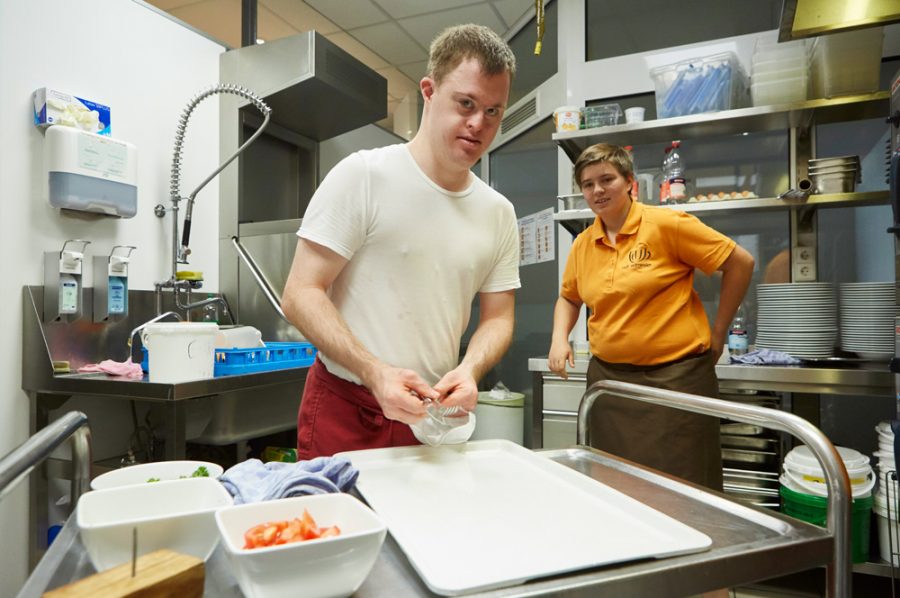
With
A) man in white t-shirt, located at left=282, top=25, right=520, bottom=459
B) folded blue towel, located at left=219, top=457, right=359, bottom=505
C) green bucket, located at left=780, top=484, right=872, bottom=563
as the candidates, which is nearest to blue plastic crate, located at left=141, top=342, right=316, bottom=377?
man in white t-shirt, located at left=282, top=25, right=520, bottom=459

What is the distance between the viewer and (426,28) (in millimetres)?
4258

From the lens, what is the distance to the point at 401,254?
1202 millimetres

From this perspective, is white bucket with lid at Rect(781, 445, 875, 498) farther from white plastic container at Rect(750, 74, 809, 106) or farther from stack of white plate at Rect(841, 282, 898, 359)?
white plastic container at Rect(750, 74, 809, 106)

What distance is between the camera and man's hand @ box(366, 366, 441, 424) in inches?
35.9

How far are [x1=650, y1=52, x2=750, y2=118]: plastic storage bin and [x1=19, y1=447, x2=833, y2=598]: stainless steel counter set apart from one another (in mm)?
2200

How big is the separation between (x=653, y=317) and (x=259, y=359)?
1488 millimetres

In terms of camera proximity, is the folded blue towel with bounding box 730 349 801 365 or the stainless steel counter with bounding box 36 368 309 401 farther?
the folded blue towel with bounding box 730 349 801 365

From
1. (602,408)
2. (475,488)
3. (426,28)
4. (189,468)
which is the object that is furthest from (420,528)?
(426,28)

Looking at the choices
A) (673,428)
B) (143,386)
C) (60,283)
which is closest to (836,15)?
(673,428)

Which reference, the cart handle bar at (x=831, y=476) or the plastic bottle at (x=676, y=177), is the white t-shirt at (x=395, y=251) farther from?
the plastic bottle at (x=676, y=177)

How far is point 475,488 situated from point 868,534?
191cm

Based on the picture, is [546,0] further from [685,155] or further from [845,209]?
[845,209]

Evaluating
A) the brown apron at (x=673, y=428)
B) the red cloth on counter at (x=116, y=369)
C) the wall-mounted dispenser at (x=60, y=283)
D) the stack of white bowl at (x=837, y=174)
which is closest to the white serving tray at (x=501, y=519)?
the brown apron at (x=673, y=428)

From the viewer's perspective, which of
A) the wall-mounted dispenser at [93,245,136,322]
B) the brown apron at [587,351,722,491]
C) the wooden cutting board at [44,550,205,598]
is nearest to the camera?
the wooden cutting board at [44,550,205,598]
